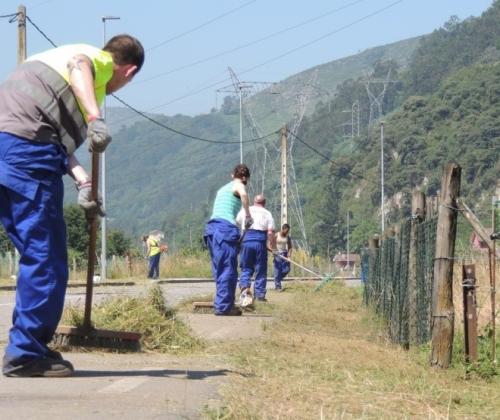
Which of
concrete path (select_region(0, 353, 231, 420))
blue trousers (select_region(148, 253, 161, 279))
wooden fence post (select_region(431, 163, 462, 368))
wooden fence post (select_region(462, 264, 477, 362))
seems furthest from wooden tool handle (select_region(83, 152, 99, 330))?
blue trousers (select_region(148, 253, 161, 279))

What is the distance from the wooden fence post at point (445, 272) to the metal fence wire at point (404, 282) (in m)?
0.60

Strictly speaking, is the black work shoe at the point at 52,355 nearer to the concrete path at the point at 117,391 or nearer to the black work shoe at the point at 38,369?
the black work shoe at the point at 38,369

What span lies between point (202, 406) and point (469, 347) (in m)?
3.59

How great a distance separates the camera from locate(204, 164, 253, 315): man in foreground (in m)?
14.4

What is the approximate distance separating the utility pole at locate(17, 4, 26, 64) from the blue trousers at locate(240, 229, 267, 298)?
14.9m

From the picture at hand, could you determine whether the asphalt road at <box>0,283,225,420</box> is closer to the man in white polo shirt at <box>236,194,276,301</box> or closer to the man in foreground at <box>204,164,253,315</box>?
the man in foreground at <box>204,164,253,315</box>

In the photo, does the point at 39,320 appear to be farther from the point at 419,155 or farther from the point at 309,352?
the point at 419,155

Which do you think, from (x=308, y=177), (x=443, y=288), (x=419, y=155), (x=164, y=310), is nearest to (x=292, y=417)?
(x=443, y=288)

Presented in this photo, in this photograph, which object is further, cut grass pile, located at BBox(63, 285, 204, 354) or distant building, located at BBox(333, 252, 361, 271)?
distant building, located at BBox(333, 252, 361, 271)

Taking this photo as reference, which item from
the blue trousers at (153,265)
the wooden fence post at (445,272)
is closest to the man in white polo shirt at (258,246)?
the wooden fence post at (445,272)

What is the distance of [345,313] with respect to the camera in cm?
1761

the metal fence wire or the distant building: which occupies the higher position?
the distant building

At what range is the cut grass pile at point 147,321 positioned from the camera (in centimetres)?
915

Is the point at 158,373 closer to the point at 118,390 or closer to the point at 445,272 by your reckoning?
the point at 118,390
